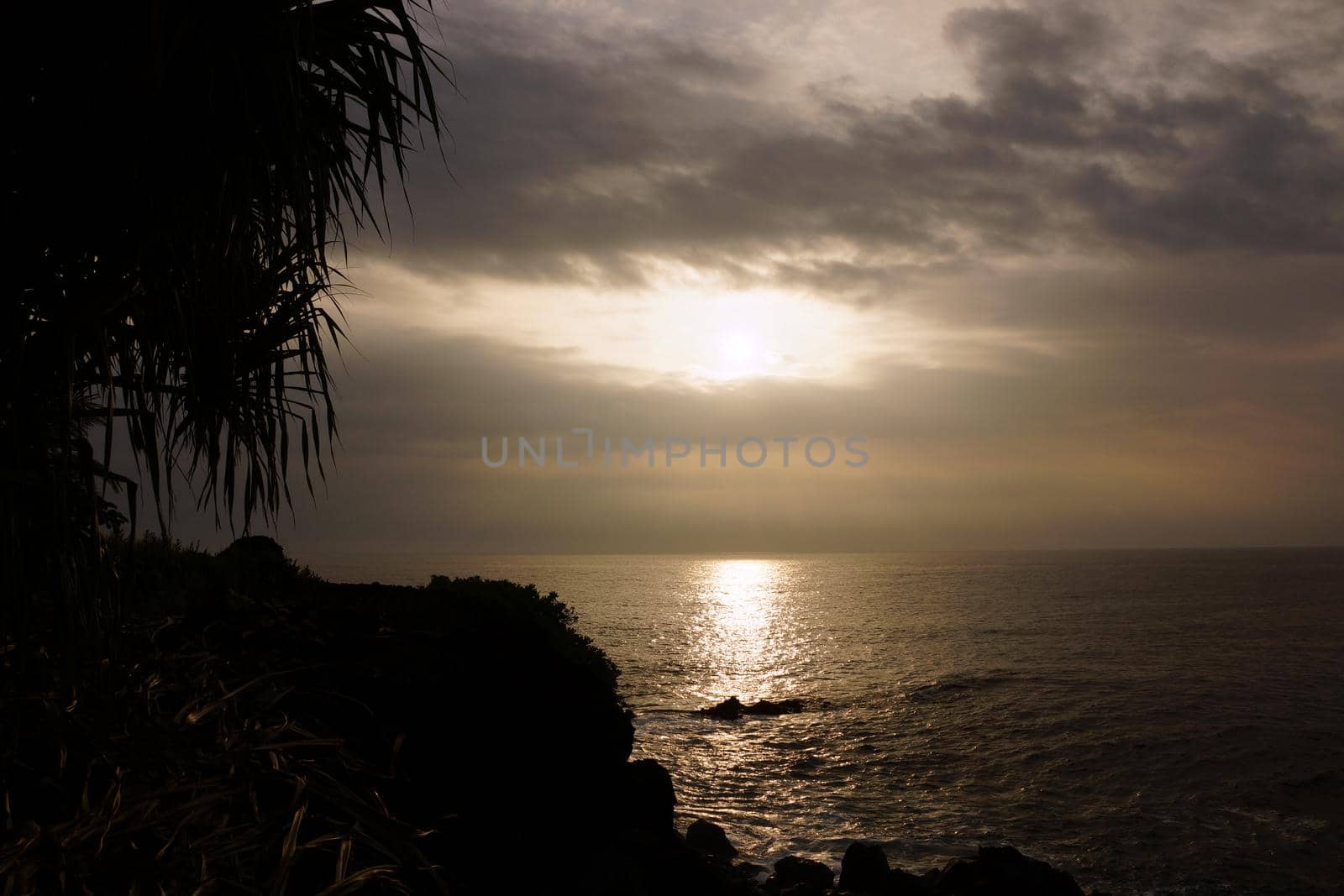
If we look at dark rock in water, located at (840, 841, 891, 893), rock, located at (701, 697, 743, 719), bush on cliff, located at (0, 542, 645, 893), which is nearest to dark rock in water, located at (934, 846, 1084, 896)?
dark rock in water, located at (840, 841, 891, 893)

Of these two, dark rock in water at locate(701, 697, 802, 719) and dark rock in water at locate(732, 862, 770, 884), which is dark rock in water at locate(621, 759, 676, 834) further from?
dark rock in water at locate(701, 697, 802, 719)

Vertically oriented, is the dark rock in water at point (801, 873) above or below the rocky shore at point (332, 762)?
below

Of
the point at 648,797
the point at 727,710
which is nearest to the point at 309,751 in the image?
the point at 648,797

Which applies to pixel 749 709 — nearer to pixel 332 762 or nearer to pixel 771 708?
pixel 771 708

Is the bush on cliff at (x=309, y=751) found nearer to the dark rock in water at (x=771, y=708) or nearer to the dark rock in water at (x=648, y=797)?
the dark rock in water at (x=648, y=797)

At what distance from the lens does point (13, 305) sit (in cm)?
500

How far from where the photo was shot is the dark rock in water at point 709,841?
16.3 m

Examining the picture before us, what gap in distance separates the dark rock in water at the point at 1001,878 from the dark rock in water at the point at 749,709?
1943 centimetres

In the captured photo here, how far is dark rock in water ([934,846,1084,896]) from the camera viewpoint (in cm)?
1341

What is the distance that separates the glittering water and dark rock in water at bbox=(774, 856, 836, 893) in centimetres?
150

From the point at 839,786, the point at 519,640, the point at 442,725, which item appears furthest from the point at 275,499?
the point at 839,786

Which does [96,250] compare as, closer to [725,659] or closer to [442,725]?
[442,725]

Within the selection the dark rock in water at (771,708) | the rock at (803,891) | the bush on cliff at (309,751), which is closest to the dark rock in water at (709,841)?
the rock at (803,891)

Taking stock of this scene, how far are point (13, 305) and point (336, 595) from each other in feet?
24.0
